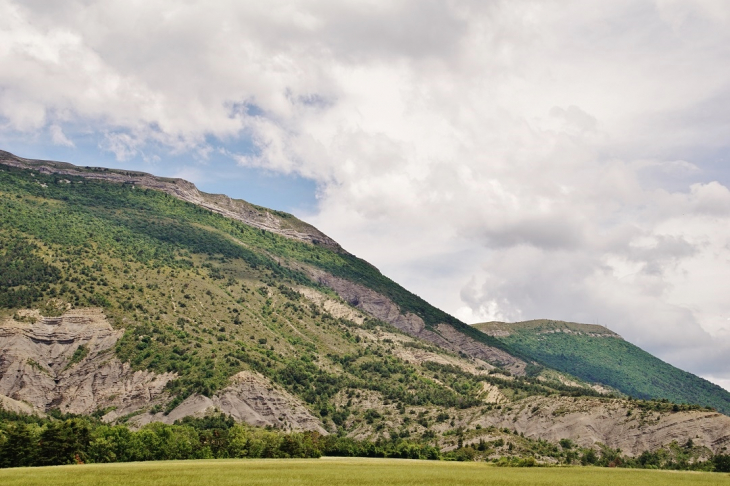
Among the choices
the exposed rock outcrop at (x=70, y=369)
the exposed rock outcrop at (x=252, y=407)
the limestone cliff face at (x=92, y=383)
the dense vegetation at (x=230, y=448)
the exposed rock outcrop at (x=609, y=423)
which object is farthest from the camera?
the exposed rock outcrop at (x=70, y=369)

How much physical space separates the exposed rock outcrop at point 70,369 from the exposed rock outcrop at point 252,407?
407 inches

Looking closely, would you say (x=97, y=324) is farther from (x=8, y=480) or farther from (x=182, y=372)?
(x=8, y=480)

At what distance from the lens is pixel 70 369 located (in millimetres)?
188250

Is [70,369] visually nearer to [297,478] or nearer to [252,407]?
[252,407]

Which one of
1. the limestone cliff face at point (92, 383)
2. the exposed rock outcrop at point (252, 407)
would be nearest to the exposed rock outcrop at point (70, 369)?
the limestone cliff face at point (92, 383)

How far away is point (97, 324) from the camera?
199 m

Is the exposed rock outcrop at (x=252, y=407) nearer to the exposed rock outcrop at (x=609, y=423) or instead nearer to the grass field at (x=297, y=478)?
the exposed rock outcrop at (x=609, y=423)

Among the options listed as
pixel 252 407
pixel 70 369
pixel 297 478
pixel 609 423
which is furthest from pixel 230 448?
pixel 609 423

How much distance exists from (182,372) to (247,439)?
57638 mm

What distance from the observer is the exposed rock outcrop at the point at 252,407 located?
172 meters

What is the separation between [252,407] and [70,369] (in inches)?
2262

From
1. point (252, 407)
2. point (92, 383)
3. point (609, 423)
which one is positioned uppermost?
point (609, 423)

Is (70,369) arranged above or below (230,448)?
above

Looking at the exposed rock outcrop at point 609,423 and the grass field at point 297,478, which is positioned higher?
the exposed rock outcrop at point 609,423
